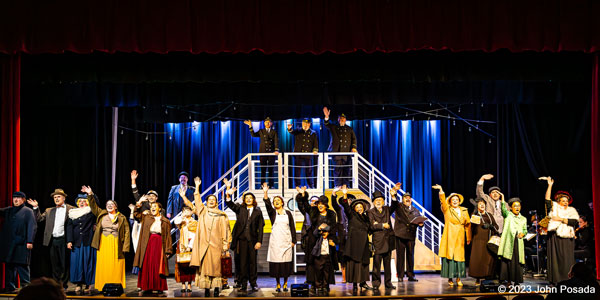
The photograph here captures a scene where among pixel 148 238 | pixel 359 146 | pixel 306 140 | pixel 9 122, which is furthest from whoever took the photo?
pixel 359 146

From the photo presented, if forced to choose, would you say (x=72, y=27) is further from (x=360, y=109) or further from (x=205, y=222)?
(x=360, y=109)

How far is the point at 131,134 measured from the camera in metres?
13.4

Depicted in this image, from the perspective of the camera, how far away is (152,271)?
8.40 metres

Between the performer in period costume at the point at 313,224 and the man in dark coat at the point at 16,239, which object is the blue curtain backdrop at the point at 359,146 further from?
the performer in period costume at the point at 313,224

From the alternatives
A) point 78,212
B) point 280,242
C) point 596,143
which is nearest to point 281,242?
point 280,242

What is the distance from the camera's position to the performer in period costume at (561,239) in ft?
28.8

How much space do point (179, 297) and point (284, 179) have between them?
4322 millimetres

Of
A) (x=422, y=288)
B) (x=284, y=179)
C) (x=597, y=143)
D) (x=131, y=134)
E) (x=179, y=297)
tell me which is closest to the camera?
(x=179, y=297)

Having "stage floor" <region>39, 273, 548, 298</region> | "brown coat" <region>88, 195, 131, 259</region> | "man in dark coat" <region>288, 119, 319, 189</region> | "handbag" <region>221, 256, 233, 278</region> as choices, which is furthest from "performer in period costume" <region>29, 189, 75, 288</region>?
"man in dark coat" <region>288, 119, 319, 189</region>

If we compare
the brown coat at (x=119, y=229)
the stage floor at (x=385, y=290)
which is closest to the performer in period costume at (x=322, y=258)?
the stage floor at (x=385, y=290)

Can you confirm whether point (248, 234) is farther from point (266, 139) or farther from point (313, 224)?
point (266, 139)

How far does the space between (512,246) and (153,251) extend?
4858mm

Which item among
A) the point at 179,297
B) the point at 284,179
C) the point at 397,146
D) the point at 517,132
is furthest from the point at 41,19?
the point at 517,132

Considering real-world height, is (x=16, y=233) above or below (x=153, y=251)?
above
